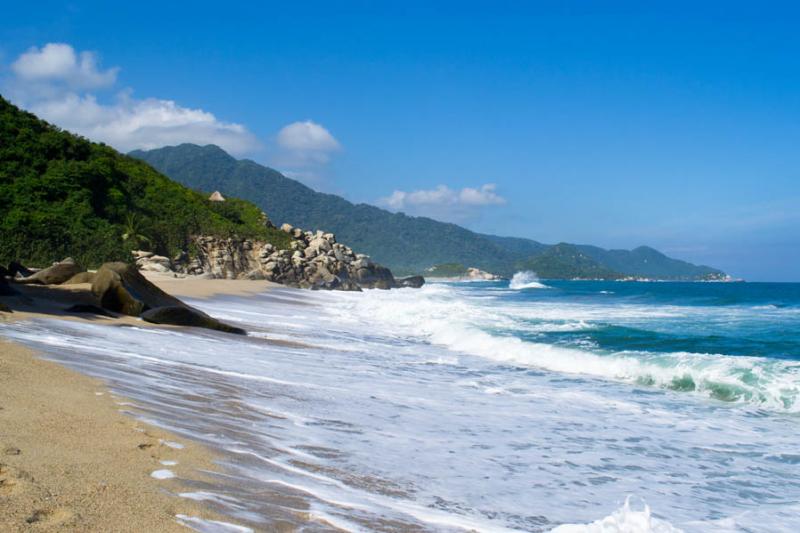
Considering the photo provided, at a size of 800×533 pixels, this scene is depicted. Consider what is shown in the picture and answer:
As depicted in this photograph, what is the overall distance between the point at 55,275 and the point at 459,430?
12974 millimetres

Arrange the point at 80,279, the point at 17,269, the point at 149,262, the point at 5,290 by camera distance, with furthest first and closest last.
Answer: the point at 149,262 < the point at 17,269 < the point at 80,279 < the point at 5,290

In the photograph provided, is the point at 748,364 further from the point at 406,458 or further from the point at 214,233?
the point at 214,233

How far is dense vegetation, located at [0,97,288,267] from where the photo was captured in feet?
121

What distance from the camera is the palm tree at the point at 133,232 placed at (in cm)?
4738

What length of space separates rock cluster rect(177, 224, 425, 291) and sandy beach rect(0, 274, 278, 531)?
49.8m


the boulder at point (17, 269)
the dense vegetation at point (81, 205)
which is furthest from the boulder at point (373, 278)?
the boulder at point (17, 269)

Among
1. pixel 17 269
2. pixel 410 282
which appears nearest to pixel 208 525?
pixel 17 269

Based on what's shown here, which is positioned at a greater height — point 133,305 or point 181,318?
point 133,305

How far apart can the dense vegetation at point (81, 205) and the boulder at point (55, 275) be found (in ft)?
49.9

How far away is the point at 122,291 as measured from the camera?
43.9 ft

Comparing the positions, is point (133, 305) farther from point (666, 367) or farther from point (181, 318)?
point (666, 367)

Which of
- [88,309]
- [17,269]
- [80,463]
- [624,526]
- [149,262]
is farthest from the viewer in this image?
[149,262]

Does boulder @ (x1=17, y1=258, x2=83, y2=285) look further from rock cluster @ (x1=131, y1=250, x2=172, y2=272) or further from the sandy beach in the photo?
rock cluster @ (x1=131, y1=250, x2=172, y2=272)

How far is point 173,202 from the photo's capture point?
63.3 metres
